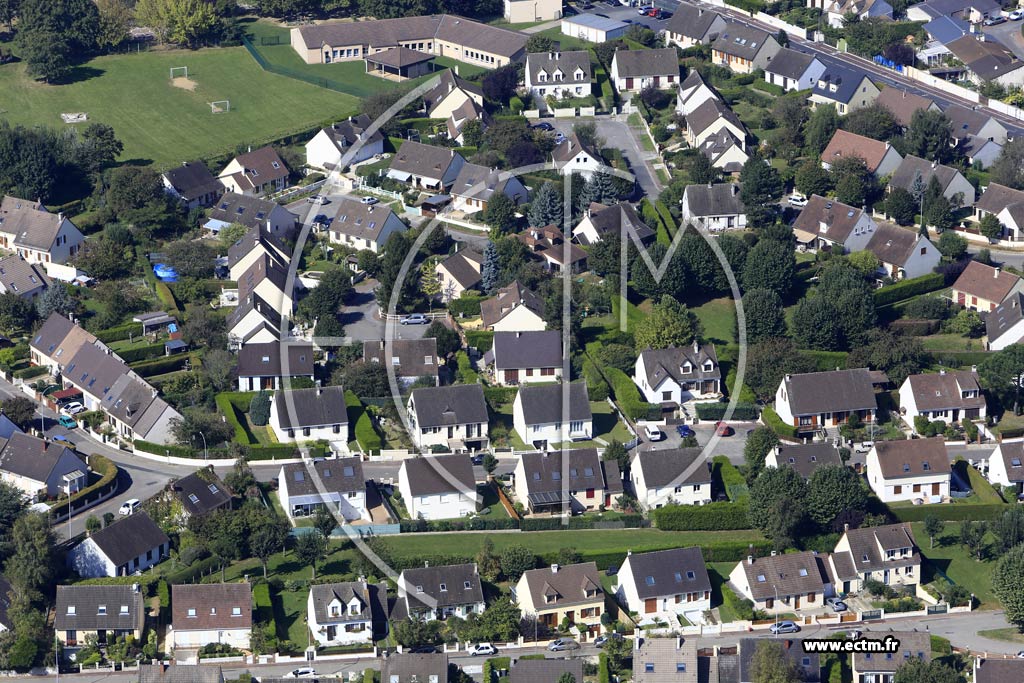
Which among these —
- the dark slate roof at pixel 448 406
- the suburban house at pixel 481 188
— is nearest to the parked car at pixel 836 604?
the dark slate roof at pixel 448 406

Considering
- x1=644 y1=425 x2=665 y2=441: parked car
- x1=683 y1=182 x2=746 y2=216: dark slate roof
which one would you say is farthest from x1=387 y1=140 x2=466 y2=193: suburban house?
x1=644 y1=425 x2=665 y2=441: parked car

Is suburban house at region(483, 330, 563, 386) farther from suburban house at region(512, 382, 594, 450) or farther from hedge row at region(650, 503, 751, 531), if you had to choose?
hedge row at region(650, 503, 751, 531)

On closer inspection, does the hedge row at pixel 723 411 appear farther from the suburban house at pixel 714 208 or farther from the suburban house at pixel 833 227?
the suburban house at pixel 714 208

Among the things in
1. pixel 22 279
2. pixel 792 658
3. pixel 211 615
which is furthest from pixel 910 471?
pixel 22 279

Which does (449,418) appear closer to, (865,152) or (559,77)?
(865,152)

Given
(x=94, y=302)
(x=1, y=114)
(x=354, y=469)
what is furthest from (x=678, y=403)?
(x=1, y=114)

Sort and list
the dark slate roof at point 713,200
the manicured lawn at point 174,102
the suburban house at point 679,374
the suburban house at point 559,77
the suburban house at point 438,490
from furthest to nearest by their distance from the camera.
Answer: the suburban house at point 559,77 → the manicured lawn at point 174,102 → the dark slate roof at point 713,200 → the suburban house at point 679,374 → the suburban house at point 438,490
